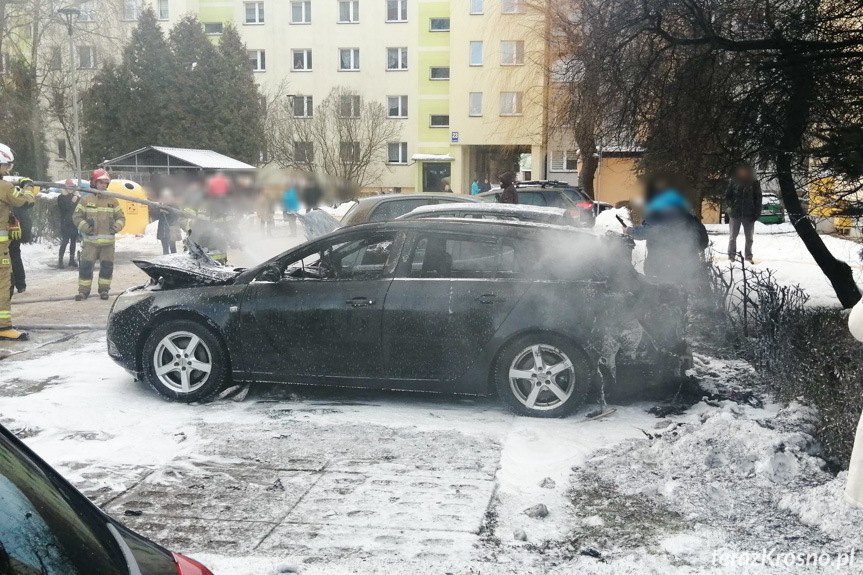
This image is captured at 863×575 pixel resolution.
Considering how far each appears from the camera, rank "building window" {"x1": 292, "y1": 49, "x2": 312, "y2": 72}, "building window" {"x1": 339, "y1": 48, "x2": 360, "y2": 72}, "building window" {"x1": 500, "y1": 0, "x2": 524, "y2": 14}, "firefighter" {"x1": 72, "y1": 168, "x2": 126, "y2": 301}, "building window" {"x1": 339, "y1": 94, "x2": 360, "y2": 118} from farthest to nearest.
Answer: "building window" {"x1": 292, "y1": 49, "x2": 312, "y2": 72} < "building window" {"x1": 339, "y1": 48, "x2": 360, "y2": 72} < "building window" {"x1": 339, "y1": 94, "x2": 360, "y2": 118} < "building window" {"x1": 500, "y1": 0, "x2": 524, "y2": 14} < "firefighter" {"x1": 72, "y1": 168, "x2": 126, "y2": 301}

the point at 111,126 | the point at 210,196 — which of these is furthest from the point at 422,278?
the point at 111,126

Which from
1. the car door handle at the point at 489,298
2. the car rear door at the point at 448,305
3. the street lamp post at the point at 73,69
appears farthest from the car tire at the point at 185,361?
the street lamp post at the point at 73,69

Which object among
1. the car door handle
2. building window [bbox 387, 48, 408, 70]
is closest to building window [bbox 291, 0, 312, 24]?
building window [bbox 387, 48, 408, 70]

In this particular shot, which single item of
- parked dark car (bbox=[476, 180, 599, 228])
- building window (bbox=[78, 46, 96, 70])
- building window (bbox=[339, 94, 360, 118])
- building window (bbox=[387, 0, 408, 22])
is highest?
building window (bbox=[387, 0, 408, 22])

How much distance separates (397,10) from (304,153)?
3728cm

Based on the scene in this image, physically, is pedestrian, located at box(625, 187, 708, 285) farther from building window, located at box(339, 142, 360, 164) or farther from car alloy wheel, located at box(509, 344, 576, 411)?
building window, located at box(339, 142, 360, 164)

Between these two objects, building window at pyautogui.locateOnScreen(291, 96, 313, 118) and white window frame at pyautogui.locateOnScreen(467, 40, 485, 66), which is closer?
building window at pyautogui.locateOnScreen(291, 96, 313, 118)

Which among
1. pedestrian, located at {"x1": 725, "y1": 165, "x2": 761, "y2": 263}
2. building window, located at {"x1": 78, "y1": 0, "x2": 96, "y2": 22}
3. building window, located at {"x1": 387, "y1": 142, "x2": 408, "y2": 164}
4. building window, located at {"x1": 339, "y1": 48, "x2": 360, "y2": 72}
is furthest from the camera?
building window, located at {"x1": 339, "y1": 48, "x2": 360, "y2": 72}

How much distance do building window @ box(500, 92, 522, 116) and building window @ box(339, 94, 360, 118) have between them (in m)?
7.36

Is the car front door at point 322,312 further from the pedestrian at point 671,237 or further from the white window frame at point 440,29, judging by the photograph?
the white window frame at point 440,29

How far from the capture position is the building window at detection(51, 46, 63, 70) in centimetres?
3478

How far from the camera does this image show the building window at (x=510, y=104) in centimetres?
4281

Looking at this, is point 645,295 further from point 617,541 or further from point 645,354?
point 617,541

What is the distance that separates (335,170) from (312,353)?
760cm
